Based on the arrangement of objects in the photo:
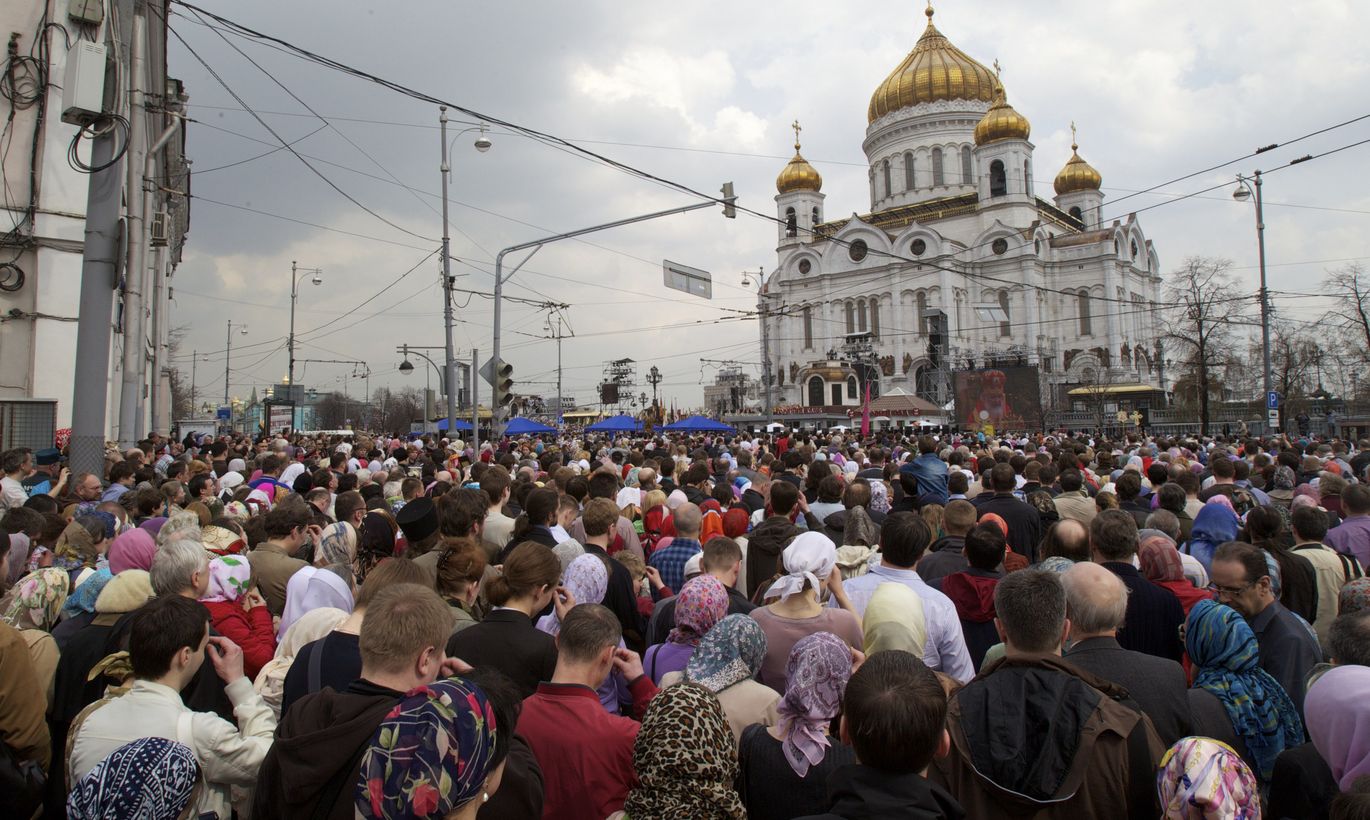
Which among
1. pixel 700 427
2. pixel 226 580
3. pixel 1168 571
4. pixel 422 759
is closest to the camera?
pixel 422 759

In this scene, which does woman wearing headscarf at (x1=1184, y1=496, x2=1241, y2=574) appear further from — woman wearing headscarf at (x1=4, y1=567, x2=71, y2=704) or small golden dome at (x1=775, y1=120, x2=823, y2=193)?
small golden dome at (x1=775, y1=120, x2=823, y2=193)

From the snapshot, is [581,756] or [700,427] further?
[700,427]

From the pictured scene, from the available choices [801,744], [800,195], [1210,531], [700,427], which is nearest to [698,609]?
[801,744]

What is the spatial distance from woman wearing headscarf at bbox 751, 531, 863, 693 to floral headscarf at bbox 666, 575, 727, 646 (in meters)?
0.25

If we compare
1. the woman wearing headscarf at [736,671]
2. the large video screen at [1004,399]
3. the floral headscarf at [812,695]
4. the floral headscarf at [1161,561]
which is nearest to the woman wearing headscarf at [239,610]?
the woman wearing headscarf at [736,671]

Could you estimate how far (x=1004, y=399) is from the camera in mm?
38938

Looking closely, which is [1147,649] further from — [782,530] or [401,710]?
[401,710]

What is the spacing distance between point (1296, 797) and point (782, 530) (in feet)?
11.3

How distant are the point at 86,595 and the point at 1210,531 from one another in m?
7.28

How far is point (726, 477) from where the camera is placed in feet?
34.7

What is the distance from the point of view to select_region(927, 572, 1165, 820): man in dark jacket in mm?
2445

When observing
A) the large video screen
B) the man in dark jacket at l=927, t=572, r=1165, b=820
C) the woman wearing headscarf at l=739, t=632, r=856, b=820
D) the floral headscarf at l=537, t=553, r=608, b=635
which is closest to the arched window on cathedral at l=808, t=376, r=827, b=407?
the large video screen

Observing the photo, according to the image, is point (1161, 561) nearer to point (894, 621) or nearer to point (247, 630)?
point (894, 621)

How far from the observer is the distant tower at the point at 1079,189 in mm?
70938
